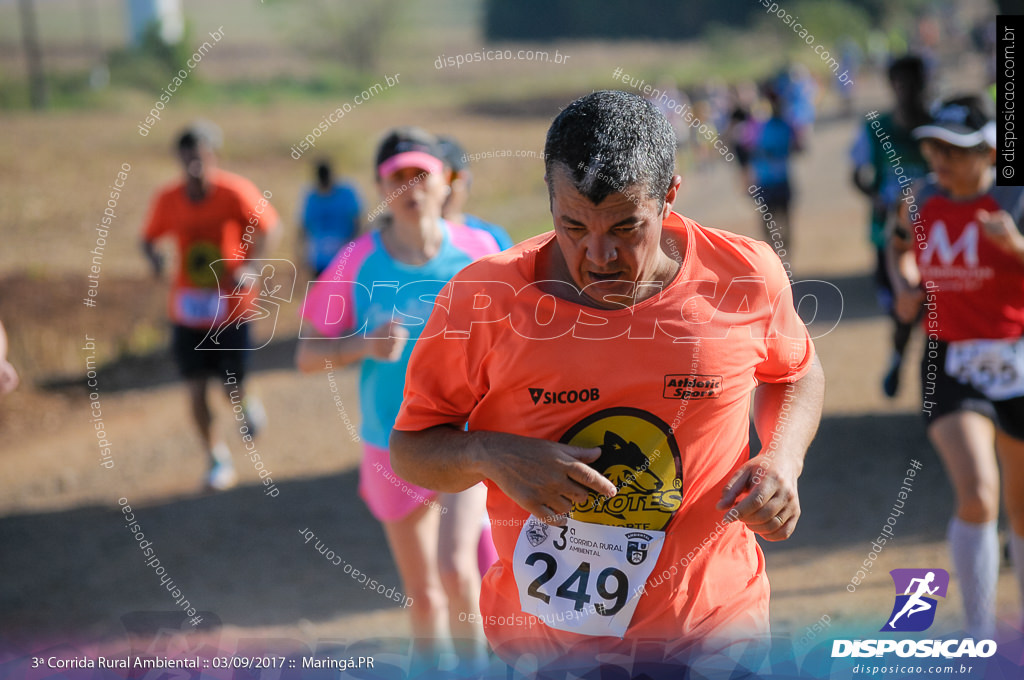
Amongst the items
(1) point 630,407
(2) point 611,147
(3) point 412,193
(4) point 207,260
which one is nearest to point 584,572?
(1) point 630,407

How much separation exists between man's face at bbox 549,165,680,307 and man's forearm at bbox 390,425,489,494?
407 millimetres

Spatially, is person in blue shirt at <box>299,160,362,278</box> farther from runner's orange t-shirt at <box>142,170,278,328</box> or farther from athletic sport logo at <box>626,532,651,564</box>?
athletic sport logo at <box>626,532,651,564</box>

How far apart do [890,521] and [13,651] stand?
4.24 metres

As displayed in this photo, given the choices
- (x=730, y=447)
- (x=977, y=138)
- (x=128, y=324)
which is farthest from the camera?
(x=128, y=324)

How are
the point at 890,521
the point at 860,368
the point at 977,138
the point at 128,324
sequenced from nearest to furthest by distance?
the point at 977,138 < the point at 890,521 < the point at 860,368 < the point at 128,324

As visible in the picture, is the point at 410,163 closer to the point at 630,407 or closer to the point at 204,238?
the point at 630,407

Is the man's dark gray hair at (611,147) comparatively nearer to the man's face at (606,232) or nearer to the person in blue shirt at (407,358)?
the man's face at (606,232)

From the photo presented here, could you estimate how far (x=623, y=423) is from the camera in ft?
6.68

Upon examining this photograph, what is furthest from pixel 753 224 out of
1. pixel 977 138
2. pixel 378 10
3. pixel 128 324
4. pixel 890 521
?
pixel 378 10

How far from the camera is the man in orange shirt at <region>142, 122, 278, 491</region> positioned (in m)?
6.28

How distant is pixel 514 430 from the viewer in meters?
2.10

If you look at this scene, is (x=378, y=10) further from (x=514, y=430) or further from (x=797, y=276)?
(x=514, y=430)

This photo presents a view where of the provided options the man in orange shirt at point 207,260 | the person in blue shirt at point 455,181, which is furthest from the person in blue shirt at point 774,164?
the person in blue shirt at point 455,181

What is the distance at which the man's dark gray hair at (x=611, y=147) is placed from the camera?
1827mm
